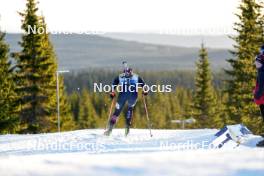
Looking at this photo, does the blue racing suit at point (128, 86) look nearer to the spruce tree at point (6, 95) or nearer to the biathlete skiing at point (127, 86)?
the biathlete skiing at point (127, 86)

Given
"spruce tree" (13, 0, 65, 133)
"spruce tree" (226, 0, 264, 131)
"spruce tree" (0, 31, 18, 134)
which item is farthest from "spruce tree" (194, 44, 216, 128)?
"spruce tree" (0, 31, 18, 134)

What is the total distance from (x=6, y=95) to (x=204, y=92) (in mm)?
16542

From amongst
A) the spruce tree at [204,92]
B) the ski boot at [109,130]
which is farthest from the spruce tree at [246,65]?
the ski boot at [109,130]

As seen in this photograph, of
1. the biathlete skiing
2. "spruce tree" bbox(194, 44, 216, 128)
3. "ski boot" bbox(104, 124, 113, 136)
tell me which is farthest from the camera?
"spruce tree" bbox(194, 44, 216, 128)

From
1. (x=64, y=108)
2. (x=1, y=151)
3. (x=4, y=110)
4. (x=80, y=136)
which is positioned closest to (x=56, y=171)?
(x=1, y=151)

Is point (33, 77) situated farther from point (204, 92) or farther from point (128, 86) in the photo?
point (128, 86)

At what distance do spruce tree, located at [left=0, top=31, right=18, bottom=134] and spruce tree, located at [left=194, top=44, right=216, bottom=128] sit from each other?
49.5ft

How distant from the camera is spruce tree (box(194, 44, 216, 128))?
4181 centimetres

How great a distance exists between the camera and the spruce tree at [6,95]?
31672 millimetres

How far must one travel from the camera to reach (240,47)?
3281 cm

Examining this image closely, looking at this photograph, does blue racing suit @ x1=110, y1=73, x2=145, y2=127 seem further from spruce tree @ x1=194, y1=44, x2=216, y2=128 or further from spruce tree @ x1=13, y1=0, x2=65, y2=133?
spruce tree @ x1=194, y1=44, x2=216, y2=128

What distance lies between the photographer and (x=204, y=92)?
1668 inches

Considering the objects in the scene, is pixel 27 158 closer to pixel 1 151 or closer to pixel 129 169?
pixel 129 169

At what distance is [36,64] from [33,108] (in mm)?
2961
